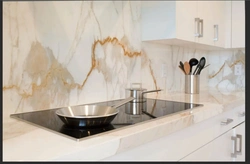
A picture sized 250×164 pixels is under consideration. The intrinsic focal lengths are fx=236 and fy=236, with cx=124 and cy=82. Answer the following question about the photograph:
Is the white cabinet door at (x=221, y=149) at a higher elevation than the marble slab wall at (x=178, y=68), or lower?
lower

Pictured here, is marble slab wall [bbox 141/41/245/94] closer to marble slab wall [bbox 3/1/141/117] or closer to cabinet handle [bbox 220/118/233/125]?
marble slab wall [bbox 3/1/141/117]

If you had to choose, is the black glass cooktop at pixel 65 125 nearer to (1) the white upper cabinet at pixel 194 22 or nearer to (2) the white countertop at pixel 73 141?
(2) the white countertop at pixel 73 141

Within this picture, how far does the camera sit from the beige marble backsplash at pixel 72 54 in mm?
1016

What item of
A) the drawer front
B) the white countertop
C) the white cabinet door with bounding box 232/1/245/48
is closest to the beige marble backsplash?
the white countertop

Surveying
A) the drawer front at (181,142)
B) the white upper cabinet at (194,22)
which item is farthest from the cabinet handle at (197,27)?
the drawer front at (181,142)

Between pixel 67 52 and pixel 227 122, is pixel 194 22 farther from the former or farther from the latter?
pixel 67 52

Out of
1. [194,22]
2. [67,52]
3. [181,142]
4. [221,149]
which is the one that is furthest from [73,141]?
[194,22]

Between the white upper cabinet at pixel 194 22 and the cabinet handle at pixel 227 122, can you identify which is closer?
the cabinet handle at pixel 227 122

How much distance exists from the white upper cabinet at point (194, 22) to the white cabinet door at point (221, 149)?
671 millimetres

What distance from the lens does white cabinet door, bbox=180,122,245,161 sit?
1112mm

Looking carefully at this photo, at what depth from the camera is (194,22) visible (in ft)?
5.53

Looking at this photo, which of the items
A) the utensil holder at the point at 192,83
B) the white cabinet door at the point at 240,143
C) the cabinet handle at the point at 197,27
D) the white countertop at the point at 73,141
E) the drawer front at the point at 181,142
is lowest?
the white cabinet door at the point at 240,143

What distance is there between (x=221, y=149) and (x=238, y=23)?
1.31 metres

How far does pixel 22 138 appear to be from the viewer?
702 millimetres
